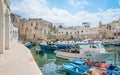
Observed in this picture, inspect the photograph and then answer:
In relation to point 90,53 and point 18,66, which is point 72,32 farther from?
point 18,66

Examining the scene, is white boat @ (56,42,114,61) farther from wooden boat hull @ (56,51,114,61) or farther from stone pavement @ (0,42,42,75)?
stone pavement @ (0,42,42,75)

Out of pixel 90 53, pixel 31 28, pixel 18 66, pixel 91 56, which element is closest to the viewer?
pixel 18 66

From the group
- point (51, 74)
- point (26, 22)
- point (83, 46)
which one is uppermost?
point (26, 22)

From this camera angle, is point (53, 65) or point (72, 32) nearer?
point (53, 65)

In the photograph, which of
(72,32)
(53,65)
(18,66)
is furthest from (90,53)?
(72,32)

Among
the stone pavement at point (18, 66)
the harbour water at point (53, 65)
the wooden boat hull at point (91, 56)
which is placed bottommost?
the harbour water at point (53, 65)

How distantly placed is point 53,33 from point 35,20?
10.3 m

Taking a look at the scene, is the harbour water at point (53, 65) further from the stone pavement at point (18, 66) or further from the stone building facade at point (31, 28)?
the stone building facade at point (31, 28)

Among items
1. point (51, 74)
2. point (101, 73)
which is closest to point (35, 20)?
point (51, 74)

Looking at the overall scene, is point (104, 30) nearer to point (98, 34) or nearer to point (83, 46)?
point (98, 34)

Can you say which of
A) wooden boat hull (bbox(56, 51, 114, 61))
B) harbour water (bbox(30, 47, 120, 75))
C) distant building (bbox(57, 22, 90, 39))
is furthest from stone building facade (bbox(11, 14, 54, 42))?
wooden boat hull (bbox(56, 51, 114, 61))

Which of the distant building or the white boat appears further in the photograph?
the distant building

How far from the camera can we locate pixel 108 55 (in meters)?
27.3

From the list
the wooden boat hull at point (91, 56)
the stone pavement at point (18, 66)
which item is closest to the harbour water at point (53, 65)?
the wooden boat hull at point (91, 56)
